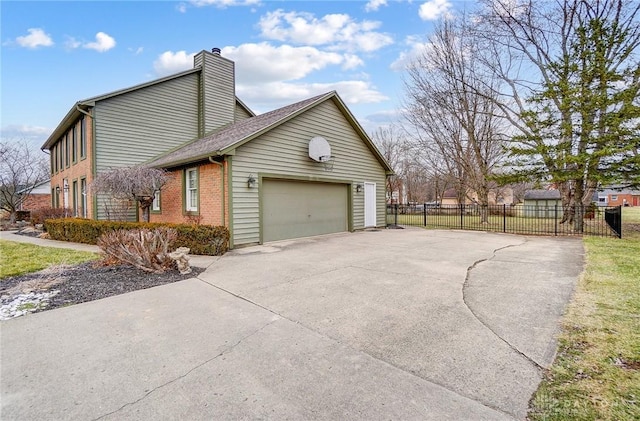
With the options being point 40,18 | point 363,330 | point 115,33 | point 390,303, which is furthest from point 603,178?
point 40,18

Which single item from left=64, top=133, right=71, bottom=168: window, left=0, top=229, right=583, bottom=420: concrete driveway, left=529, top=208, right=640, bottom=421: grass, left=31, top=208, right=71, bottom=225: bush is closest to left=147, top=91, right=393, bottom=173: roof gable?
left=0, top=229, right=583, bottom=420: concrete driveway

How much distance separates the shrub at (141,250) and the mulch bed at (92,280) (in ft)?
0.54

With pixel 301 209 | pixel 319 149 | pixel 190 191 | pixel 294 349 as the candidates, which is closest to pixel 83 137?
pixel 190 191

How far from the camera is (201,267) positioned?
693 centimetres

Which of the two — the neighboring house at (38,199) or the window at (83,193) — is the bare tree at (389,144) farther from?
the neighboring house at (38,199)

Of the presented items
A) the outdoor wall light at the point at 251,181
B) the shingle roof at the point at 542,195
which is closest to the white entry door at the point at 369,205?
the outdoor wall light at the point at 251,181

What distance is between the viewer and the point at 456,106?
20.4 m

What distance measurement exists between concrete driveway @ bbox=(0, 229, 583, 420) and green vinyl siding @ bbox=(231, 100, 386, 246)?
4169mm

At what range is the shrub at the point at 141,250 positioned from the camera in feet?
20.7

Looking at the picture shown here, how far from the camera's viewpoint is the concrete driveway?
2.31m

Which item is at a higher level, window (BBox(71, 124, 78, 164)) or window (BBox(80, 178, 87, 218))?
window (BBox(71, 124, 78, 164))

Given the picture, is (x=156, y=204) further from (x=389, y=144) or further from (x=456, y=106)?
(x=389, y=144)

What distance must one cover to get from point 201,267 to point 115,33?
975cm

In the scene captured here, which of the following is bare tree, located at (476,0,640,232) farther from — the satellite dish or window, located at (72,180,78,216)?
window, located at (72,180,78,216)
